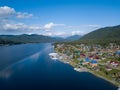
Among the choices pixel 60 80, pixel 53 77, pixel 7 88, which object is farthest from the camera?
pixel 53 77

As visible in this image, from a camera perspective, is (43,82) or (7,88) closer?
(7,88)

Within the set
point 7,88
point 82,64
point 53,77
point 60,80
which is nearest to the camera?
point 7,88

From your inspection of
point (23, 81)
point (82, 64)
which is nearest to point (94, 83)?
point (23, 81)

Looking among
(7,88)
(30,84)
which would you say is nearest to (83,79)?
(30,84)

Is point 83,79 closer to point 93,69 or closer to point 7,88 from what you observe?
point 93,69

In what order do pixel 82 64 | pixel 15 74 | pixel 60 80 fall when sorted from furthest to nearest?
1. pixel 82 64
2. pixel 15 74
3. pixel 60 80

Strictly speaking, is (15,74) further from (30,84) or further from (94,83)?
(94,83)

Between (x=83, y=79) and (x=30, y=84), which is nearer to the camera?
(x=30, y=84)

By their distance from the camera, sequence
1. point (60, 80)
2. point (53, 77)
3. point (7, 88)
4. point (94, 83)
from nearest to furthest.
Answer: point (7, 88)
point (94, 83)
point (60, 80)
point (53, 77)

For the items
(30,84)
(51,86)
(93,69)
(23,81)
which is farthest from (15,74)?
(93,69)
